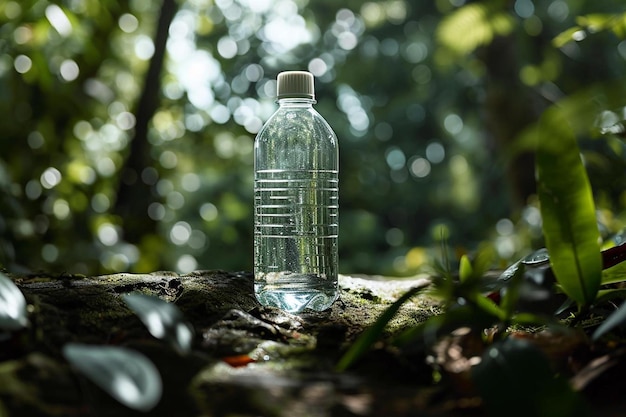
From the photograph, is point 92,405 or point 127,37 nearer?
point 92,405

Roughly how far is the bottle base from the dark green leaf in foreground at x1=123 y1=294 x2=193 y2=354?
58cm

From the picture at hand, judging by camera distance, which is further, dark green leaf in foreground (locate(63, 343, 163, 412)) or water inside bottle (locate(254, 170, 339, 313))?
water inside bottle (locate(254, 170, 339, 313))

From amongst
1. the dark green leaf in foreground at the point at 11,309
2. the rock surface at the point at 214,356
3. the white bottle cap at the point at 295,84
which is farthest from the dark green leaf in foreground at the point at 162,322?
the white bottle cap at the point at 295,84

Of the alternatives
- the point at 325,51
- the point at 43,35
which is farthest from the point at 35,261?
the point at 325,51

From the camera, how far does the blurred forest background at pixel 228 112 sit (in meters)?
2.74

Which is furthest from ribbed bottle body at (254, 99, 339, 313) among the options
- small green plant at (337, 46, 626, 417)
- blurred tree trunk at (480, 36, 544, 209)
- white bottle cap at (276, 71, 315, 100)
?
blurred tree trunk at (480, 36, 544, 209)

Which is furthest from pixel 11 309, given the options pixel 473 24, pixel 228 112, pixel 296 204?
pixel 228 112

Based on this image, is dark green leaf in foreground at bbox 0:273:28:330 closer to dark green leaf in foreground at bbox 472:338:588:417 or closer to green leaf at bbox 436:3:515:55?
dark green leaf in foreground at bbox 472:338:588:417

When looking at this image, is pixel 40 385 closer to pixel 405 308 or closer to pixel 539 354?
pixel 539 354

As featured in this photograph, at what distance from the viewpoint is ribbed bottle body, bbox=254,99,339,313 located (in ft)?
5.50

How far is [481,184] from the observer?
9141 mm

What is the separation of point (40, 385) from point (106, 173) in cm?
310

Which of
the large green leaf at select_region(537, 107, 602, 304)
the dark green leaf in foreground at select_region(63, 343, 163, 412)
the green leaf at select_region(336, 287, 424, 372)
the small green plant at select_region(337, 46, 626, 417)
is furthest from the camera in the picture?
the large green leaf at select_region(537, 107, 602, 304)

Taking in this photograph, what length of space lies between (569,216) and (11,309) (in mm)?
793
